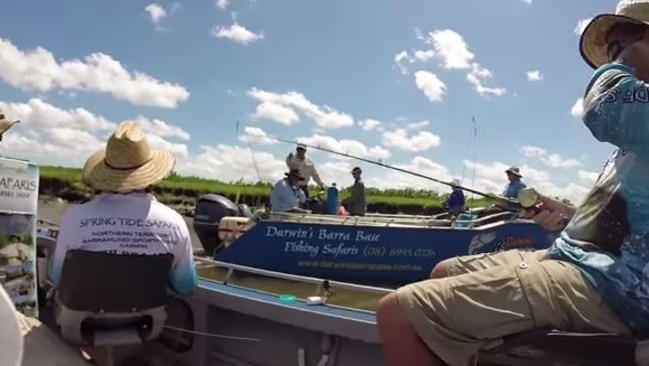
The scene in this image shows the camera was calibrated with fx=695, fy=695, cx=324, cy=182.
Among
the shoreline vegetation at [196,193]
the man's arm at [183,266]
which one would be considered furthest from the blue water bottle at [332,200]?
the shoreline vegetation at [196,193]

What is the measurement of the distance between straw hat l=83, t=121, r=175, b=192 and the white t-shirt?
0.07 meters

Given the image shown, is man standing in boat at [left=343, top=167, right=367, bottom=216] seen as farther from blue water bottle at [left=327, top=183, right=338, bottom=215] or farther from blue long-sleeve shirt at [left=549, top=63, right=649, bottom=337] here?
blue long-sleeve shirt at [left=549, top=63, right=649, bottom=337]

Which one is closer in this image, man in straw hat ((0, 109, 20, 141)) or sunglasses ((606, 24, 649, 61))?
sunglasses ((606, 24, 649, 61))

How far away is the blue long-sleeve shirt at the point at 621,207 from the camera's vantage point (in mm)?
1852

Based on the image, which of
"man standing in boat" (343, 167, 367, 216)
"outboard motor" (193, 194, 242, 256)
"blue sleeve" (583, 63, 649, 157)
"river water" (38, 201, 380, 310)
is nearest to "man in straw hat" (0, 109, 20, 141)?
"river water" (38, 201, 380, 310)

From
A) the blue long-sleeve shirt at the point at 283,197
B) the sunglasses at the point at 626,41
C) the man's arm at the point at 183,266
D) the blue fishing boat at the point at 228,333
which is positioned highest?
the sunglasses at the point at 626,41

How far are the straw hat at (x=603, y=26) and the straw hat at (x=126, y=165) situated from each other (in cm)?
216

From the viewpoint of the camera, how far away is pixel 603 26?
87.2 inches

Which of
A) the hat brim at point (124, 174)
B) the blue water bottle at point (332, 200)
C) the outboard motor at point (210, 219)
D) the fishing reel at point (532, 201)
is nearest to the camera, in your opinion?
the fishing reel at point (532, 201)

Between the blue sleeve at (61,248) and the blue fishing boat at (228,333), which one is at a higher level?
the blue sleeve at (61,248)

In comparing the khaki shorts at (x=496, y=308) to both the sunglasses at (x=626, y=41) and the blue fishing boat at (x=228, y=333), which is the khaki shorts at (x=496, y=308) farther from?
the blue fishing boat at (x=228, y=333)

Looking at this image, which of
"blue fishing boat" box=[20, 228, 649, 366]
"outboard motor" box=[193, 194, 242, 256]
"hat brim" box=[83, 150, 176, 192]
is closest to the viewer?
"blue fishing boat" box=[20, 228, 649, 366]

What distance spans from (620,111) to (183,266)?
235 centimetres

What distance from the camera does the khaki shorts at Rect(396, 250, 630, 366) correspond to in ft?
6.26
